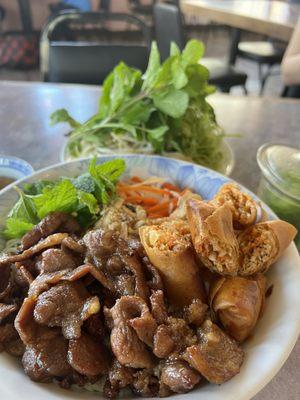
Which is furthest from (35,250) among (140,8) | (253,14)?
(140,8)

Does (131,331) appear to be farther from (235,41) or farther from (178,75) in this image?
(235,41)

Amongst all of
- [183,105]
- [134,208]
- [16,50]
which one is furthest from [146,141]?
[16,50]

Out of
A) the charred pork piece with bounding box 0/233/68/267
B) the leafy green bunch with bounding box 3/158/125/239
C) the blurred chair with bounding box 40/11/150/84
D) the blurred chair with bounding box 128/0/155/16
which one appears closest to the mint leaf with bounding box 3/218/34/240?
the leafy green bunch with bounding box 3/158/125/239

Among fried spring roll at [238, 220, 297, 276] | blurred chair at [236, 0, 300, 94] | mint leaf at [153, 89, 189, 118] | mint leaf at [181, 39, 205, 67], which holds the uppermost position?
mint leaf at [181, 39, 205, 67]

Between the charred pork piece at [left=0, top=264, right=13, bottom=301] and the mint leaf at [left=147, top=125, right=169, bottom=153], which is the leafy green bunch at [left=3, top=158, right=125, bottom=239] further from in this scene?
the mint leaf at [left=147, top=125, right=169, bottom=153]

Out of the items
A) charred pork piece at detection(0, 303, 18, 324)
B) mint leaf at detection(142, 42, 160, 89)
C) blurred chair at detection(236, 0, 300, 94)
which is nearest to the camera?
charred pork piece at detection(0, 303, 18, 324)

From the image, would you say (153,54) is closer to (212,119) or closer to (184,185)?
(212,119)
